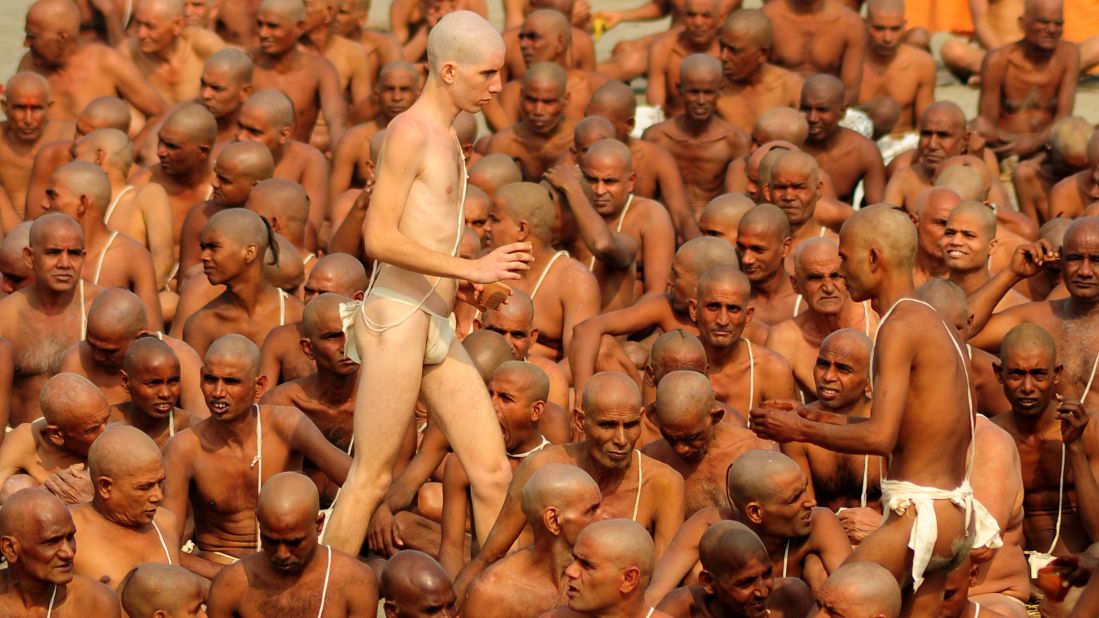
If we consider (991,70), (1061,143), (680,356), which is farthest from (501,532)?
(991,70)

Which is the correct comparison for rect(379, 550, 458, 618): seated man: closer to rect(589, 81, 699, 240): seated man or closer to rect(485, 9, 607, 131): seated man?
rect(589, 81, 699, 240): seated man

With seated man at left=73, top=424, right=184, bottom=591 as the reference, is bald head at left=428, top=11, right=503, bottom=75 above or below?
above

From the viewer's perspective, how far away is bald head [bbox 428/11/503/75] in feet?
29.7

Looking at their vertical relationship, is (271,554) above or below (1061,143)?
above

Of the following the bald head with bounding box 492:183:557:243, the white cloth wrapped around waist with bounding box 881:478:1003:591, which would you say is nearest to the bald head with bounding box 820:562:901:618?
the white cloth wrapped around waist with bounding box 881:478:1003:591

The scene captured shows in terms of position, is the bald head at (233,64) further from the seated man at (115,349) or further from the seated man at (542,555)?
the seated man at (542,555)

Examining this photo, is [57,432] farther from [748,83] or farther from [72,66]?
[748,83]

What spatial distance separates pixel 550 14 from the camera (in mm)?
16750

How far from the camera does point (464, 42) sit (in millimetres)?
9055

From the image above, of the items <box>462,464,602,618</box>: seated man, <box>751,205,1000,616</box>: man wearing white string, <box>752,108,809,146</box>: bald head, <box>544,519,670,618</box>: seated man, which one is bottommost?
<box>752,108,809,146</box>: bald head

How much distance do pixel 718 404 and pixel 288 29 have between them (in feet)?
21.1

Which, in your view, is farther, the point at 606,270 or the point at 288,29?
the point at 288,29

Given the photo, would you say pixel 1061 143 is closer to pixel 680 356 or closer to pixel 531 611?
pixel 680 356

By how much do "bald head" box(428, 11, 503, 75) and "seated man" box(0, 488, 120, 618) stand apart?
7.29 ft
